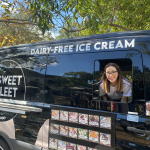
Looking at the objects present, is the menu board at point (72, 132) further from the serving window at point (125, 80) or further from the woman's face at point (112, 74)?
the woman's face at point (112, 74)

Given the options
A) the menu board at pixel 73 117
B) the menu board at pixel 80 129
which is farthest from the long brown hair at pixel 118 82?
the menu board at pixel 73 117

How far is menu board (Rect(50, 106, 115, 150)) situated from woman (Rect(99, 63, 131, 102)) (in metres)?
0.31

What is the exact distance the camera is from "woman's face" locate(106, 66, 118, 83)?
88.0 inches

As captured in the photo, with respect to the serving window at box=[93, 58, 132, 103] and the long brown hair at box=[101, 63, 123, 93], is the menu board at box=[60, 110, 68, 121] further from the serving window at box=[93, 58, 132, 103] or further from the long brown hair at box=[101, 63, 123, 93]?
the long brown hair at box=[101, 63, 123, 93]

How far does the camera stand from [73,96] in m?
2.37

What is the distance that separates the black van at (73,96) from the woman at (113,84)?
7 cm

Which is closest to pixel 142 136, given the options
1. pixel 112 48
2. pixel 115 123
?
pixel 115 123

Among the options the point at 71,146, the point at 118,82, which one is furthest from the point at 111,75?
the point at 71,146

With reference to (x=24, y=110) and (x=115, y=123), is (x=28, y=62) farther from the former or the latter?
(x=115, y=123)

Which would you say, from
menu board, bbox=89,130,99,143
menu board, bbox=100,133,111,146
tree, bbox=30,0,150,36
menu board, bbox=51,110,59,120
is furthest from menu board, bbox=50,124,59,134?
tree, bbox=30,0,150,36

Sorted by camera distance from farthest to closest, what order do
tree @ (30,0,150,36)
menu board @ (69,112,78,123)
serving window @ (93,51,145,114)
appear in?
tree @ (30,0,150,36), menu board @ (69,112,78,123), serving window @ (93,51,145,114)

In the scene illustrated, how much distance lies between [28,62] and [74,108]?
4.09 feet

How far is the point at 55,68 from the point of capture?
2572 millimetres

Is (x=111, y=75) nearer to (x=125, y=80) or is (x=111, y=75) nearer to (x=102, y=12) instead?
(x=125, y=80)
